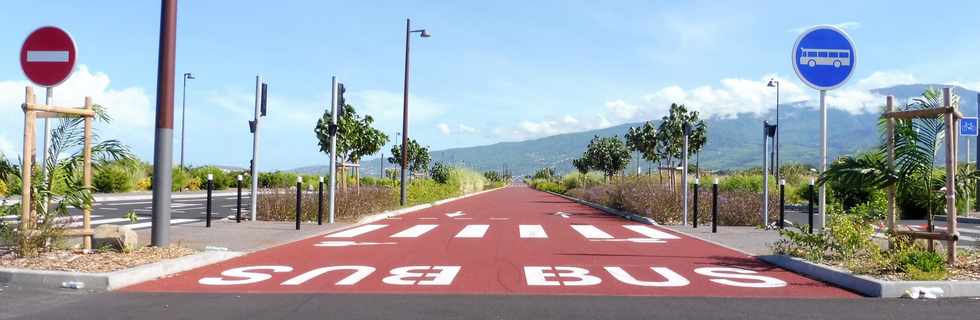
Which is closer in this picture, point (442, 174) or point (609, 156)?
point (609, 156)

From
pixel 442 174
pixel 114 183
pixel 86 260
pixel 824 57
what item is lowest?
pixel 86 260

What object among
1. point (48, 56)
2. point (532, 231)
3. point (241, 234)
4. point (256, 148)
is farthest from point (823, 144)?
point (256, 148)

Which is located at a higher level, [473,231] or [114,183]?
[114,183]

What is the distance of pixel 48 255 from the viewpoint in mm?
9219

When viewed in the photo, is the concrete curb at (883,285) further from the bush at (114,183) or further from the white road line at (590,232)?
the bush at (114,183)

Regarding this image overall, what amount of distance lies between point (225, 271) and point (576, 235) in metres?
8.08

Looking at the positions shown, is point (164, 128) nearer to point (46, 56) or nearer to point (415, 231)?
point (46, 56)

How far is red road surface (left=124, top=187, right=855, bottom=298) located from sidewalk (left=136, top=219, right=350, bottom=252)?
518 millimetres

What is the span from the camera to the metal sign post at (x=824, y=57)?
9.63m

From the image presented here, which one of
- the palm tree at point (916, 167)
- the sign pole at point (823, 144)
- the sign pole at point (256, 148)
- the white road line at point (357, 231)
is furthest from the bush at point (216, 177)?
the palm tree at point (916, 167)

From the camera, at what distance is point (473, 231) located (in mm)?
16641

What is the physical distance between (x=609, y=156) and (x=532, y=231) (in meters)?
46.2

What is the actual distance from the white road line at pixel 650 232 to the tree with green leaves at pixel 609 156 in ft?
132

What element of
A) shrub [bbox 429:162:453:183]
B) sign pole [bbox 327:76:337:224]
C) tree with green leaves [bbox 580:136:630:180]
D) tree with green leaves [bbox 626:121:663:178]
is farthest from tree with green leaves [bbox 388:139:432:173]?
sign pole [bbox 327:76:337:224]
